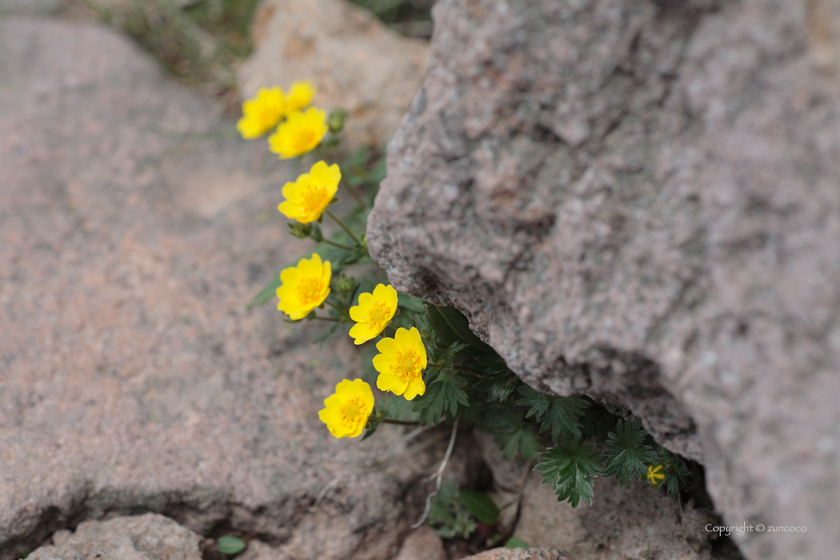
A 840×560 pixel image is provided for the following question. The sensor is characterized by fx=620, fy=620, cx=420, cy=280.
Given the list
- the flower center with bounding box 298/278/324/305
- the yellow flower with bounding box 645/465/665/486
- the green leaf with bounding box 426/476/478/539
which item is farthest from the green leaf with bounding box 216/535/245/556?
the yellow flower with bounding box 645/465/665/486

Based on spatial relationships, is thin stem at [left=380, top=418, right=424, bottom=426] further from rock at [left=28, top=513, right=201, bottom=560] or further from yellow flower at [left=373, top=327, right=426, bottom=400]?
rock at [left=28, top=513, right=201, bottom=560]

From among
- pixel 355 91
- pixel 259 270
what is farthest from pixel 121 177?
pixel 355 91

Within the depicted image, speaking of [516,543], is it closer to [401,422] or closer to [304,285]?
[401,422]

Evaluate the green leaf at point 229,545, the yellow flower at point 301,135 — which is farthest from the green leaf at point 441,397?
the yellow flower at point 301,135

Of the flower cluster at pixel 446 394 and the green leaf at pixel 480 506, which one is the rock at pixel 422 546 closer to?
the flower cluster at pixel 446 394

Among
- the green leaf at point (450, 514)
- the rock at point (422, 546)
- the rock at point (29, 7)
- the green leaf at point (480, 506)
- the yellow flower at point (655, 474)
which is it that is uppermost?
the yellow flower at point (655, 474)

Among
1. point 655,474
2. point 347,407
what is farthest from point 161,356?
point 655,474

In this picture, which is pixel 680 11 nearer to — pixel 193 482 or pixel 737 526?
pixel 737 526
